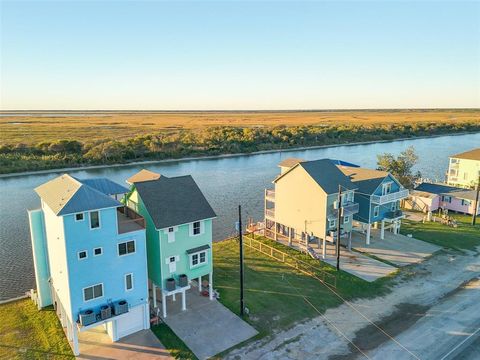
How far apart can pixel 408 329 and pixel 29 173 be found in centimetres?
7540

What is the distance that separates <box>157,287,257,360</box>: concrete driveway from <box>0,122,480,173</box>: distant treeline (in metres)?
66.0

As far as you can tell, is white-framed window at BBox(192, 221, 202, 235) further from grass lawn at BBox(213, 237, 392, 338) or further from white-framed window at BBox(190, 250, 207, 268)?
grass lawn at BBox(213, 237, 392, 338)

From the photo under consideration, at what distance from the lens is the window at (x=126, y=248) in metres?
20.9

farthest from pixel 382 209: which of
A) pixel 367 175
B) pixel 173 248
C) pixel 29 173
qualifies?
pixel 29 173

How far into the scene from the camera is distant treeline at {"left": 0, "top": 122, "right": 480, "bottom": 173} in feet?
273

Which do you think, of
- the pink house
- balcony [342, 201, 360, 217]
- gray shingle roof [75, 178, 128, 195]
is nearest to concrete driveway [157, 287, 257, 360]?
gray shingle roof [75, 178, 128, 195]

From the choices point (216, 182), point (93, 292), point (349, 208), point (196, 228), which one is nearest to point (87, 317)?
point (93, 292)

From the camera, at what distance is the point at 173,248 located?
937 inches

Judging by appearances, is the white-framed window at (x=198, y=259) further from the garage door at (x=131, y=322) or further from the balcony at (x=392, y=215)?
the balcony at (x=392, y=215)

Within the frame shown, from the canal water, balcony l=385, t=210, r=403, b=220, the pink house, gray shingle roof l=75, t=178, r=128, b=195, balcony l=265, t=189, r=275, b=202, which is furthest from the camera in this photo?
A: the pink house

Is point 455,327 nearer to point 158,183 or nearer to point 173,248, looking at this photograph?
point 173,248

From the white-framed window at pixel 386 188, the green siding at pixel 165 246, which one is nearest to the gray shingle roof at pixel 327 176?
the white-framed window at pixel 386 188

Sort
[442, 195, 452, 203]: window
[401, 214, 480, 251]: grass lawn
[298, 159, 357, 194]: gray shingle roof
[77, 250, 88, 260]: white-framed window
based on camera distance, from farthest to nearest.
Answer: [442, 195, 452, 203]: window
[401, 214, 480, 251]: grass lawn
[298, 159, 357, 194]: gray shingle roof
[77, 250, 88, 260]: white-framed window

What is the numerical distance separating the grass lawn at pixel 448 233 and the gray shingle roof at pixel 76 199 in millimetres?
31781
